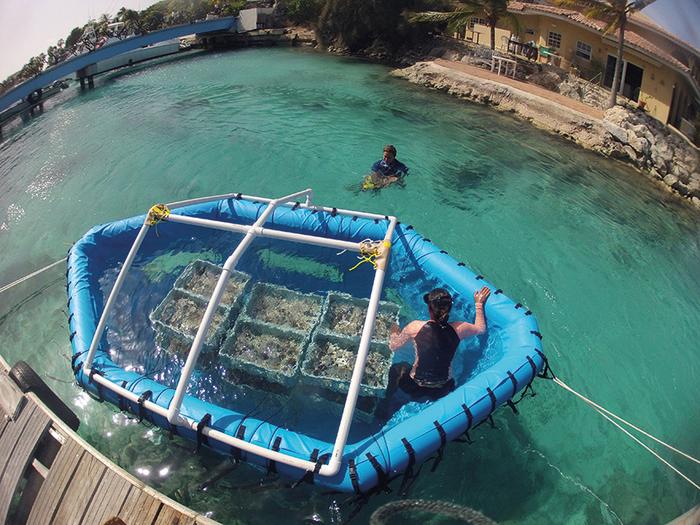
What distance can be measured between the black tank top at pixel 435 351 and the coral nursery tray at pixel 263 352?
5.26 ft

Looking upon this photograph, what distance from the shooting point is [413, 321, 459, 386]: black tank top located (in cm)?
554

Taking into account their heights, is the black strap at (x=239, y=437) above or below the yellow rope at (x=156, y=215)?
below

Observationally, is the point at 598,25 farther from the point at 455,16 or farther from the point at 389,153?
the point at 389,153

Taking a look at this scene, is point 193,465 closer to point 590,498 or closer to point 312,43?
point 590,498

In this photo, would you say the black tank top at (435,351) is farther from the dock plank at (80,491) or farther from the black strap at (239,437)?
the dock plank at (80,491)

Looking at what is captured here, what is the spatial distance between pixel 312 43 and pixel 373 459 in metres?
29.3

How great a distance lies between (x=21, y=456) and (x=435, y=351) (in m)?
4.91

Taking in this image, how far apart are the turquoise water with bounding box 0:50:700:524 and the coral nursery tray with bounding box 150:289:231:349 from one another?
134 cm

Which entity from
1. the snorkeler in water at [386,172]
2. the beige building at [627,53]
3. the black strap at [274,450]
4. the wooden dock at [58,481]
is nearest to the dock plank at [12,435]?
the wooden dock at [58,481]

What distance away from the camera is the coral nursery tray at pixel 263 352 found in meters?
6.05

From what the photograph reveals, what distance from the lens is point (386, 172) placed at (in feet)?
35.1

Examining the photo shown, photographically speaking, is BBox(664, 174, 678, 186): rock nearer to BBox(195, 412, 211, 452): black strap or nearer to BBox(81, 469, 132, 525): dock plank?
BBox(195, 412, 211, 452): black strap

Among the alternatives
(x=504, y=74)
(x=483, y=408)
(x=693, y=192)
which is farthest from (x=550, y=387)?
(x=504, y=74)

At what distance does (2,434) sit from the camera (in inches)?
220
